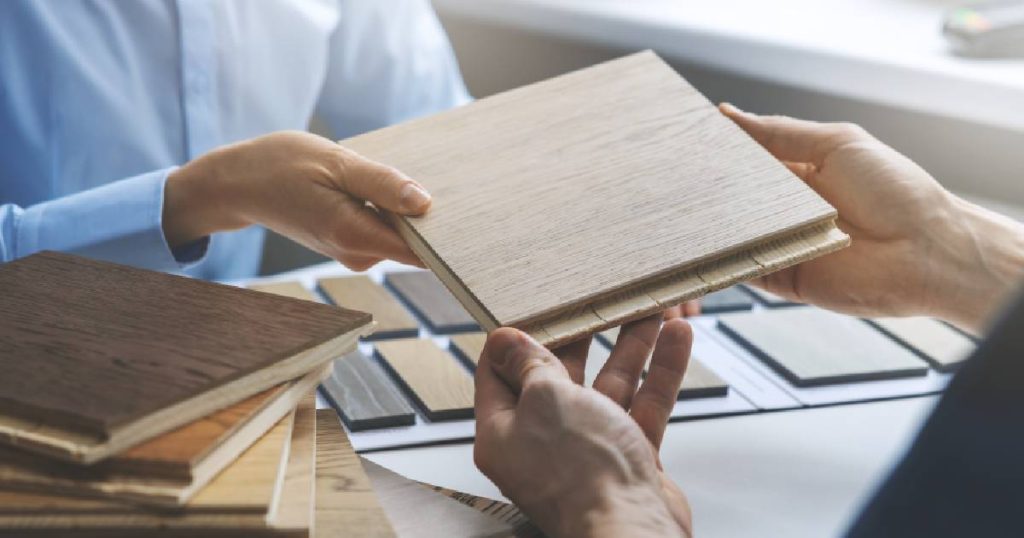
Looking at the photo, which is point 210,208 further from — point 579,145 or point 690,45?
point 690,45

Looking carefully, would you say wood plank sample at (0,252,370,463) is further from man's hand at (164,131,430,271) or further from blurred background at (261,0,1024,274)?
blurred background at (261,0,1024,274)

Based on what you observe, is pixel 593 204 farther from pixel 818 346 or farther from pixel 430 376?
pixel 818 346

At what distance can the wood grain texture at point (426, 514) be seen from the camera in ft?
2.54

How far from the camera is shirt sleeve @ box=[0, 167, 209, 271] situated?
4.04ft

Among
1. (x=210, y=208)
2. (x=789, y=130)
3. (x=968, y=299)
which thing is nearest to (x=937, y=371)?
(x=968, y=299)

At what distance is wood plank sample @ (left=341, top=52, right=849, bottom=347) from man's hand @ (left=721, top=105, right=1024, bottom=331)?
177 millimetres

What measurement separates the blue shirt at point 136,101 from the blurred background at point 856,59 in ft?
1.44

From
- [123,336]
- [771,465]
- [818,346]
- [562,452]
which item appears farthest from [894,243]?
[123,336]

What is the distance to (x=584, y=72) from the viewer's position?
1162mm

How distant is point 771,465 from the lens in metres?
0.98

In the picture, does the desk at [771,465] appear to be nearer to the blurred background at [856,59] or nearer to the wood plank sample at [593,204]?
the wood plank sample at [593,204]

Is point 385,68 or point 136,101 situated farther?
point 385,68

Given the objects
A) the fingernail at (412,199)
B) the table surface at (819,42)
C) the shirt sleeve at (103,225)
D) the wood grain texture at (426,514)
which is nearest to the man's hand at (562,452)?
the wood grain texture at (426,514)

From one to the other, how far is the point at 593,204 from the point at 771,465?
0.94ft
